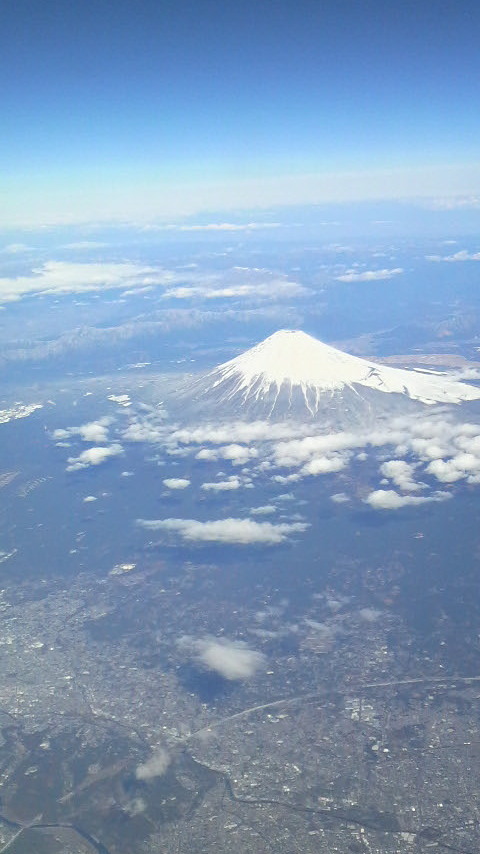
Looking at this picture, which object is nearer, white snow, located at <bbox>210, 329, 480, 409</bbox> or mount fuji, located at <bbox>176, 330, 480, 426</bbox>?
mount fuji, located at <bbox>176, 330, 480, 426</bbox>

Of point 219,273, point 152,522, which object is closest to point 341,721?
point 152,522

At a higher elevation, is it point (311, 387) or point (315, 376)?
point (315, 376)

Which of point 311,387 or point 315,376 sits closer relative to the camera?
point 311,387

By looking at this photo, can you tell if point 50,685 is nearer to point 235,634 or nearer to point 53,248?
point 235,634

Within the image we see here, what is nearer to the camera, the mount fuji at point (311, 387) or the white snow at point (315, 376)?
the mount fuji at point (311, 387)
